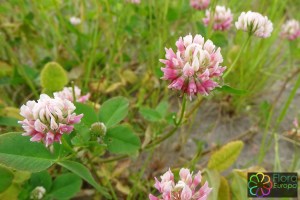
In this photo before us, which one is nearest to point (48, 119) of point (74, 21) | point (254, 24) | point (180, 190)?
point (180, 190)

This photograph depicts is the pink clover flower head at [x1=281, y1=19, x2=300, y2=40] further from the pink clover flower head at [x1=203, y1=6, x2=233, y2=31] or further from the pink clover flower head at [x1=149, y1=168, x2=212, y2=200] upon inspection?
the pink clover flower head at [x1=149, y1=168, x2=212, y2=200]

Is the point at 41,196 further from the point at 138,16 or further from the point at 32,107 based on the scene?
the point at 138,16

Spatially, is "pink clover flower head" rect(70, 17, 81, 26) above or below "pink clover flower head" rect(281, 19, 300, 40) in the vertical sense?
above

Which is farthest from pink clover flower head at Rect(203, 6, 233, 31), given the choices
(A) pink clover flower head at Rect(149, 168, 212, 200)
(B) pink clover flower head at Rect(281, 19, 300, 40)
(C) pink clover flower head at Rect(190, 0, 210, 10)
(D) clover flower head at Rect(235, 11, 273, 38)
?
(A) pink clover flower head at Rect(149, 168, 212, 200)

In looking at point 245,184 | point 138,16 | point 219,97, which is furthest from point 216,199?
point 138,16

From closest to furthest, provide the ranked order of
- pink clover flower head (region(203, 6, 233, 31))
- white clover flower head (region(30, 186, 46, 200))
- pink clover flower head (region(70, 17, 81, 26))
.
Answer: white clover flower head (region(30, 186, 46, 200)) → pink clover flower head (region(203, 6, 233, 31)) → pink clover flower head (region(70, 17, 81, 26))

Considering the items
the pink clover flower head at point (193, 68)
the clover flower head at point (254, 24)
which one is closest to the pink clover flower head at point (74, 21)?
the clover flower head at point (254, 24)

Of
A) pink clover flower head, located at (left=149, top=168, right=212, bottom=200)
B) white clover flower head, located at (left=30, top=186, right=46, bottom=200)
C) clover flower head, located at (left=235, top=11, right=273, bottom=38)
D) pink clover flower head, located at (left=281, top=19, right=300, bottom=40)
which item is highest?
pink clover flower head, located at (left=281, top=19, right=300, bottom=40)
